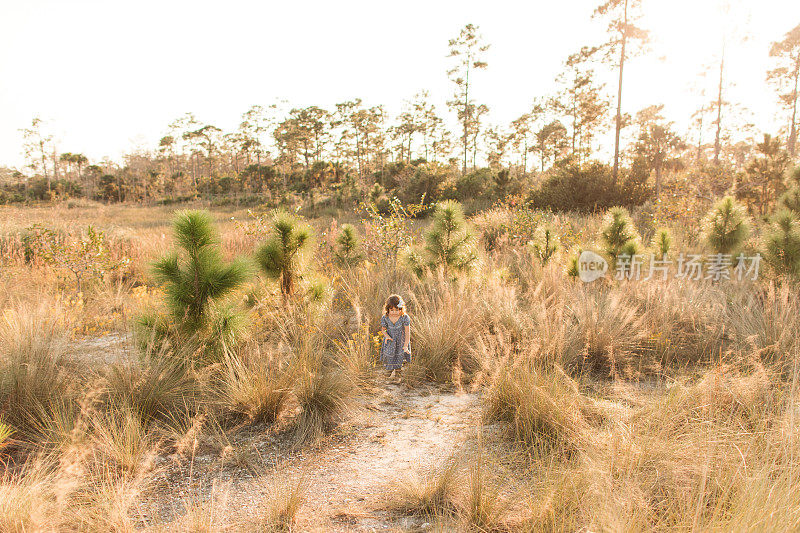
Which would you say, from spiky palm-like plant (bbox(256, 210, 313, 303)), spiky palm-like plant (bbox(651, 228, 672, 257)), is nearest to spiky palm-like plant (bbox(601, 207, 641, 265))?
spiky palm-like plant (bbox(651, 228, 672, 257))

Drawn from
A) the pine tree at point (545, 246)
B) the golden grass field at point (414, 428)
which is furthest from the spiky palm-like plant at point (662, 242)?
the golden grass field at point (414, 428)

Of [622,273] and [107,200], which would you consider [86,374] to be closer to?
[622,273]

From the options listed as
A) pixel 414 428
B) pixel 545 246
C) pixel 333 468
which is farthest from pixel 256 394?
pixel 545 246

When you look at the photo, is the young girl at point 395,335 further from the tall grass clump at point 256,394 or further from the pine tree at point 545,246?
the pine tree at point 545,246

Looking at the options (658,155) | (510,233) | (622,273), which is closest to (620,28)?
(658,155)

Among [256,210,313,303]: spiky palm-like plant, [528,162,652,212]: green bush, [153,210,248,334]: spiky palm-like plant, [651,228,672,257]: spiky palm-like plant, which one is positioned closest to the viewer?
[153,210,248,334]: spiky palm-like plant

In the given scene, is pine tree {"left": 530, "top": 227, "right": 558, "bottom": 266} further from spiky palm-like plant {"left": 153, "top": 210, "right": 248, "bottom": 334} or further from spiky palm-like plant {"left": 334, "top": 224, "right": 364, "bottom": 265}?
spiky palm-like plant {"left": 153, "top": 210, "right": 248, "bottom": 334}

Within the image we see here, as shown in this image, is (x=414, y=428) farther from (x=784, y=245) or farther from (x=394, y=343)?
(x=784, y=245)

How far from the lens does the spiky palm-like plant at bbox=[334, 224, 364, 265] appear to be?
767 centimetres

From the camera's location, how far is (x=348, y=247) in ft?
25.5

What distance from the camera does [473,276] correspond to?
6309mm

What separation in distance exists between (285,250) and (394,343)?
1.50m

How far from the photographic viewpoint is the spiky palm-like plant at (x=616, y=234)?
7.34 metres

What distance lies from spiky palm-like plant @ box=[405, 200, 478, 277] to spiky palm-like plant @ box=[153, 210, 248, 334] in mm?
3071
